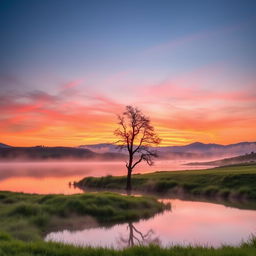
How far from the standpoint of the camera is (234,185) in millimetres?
41500

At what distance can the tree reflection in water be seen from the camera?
63.3 feet

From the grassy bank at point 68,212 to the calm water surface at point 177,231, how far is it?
1394 millimetres

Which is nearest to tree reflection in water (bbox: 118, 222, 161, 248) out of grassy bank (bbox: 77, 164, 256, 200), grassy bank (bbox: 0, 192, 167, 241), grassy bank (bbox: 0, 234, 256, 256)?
grassy bank (bbox: 0, 192, 167, 241)

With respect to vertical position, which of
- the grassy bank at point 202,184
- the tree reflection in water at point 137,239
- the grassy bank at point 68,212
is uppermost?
the grassy bank at point 202,184

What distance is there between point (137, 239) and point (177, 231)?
11.0 ft

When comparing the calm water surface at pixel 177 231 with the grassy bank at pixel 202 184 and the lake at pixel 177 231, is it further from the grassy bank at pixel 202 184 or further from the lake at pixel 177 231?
the grassy bank at pixel 202 184

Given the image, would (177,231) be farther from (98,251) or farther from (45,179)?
(45,179)

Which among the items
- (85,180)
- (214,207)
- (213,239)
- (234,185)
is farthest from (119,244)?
(85,180)

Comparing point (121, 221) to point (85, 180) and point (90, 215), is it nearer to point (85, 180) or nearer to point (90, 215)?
point (90, 215)

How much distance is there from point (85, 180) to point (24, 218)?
127 ft

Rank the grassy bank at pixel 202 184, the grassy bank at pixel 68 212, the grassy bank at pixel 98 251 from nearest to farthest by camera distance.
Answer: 1. the grassy bank at pixel 98 251
2. the grassy bank at pixel 68 212
3. the grassy bank at pixel 202 184

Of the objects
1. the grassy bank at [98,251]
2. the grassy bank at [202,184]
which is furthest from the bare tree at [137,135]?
the grassy bank at [98,251]

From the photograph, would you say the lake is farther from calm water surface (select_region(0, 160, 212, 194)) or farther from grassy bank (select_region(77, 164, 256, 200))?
calm water surface (select_region(0, 160, 212, 194))

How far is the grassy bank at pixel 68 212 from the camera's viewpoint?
21133 mm
